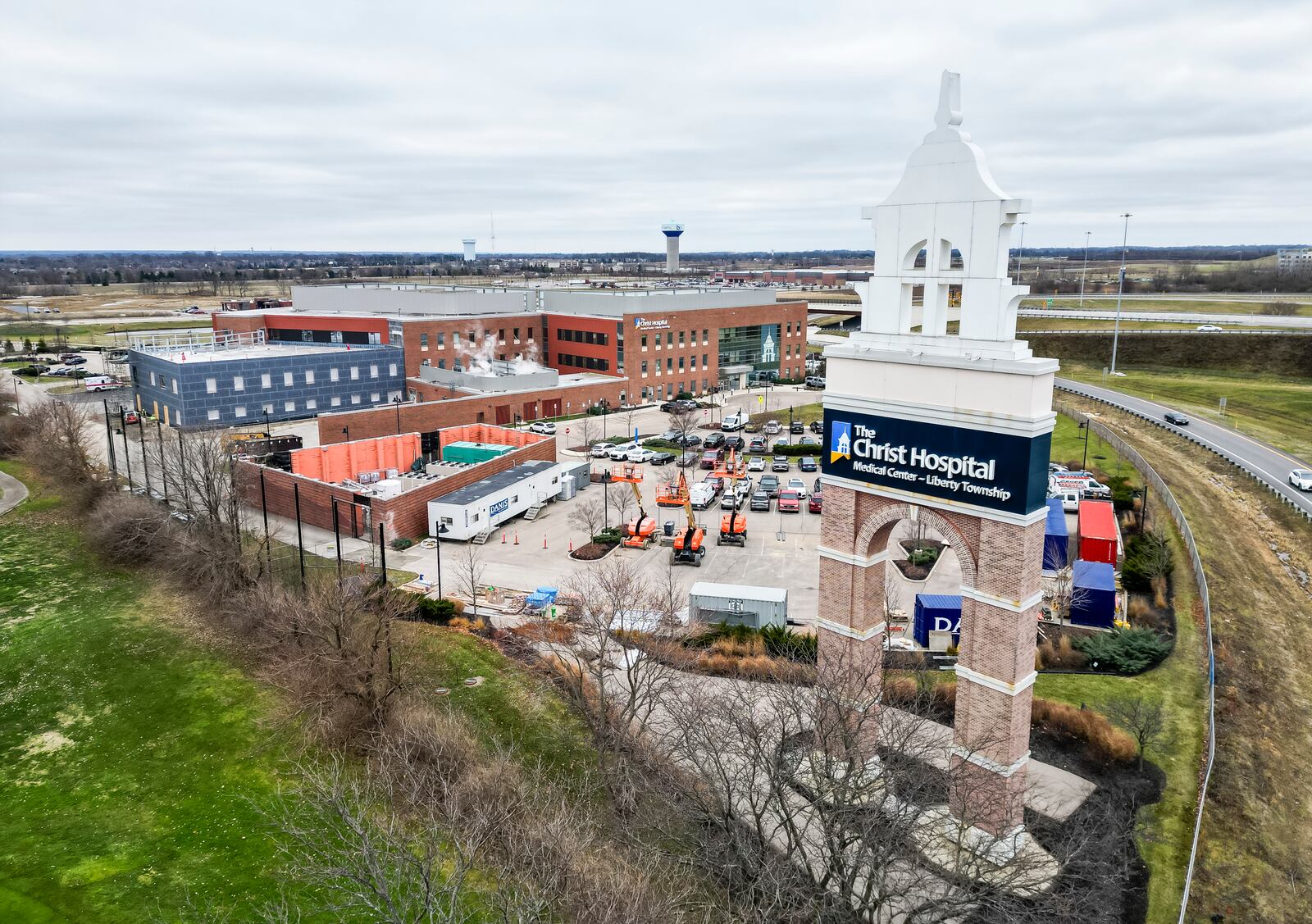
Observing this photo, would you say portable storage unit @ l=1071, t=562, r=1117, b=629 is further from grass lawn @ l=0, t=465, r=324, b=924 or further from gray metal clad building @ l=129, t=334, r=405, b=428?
gray metal clad building @ l=129, t=334, r=405, b=428

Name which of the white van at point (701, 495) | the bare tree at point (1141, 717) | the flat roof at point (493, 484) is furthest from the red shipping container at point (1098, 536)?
the flat roof at point (493, 484)

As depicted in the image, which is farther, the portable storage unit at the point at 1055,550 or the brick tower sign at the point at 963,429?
the portable storage unit at the point at 1055,550

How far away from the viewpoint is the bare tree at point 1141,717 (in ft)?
76.3

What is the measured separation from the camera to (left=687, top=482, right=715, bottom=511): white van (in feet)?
168

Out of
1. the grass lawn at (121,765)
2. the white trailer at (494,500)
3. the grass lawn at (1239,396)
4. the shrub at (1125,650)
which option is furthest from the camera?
the grass lawn at (1239,396)

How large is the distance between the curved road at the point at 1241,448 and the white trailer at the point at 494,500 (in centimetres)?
4253

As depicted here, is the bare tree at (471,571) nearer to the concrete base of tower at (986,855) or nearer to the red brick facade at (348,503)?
A: the red brick facade at (348,503)

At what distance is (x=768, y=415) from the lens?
7788 cm

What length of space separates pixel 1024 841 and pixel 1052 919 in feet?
11.2

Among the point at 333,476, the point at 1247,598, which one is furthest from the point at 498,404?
the point at 1247,598

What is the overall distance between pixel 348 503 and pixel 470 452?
11974 mm

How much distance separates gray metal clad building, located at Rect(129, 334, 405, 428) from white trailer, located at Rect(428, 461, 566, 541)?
99.6 feet

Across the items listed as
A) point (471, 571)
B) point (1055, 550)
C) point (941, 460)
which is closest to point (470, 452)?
point (471, 571)

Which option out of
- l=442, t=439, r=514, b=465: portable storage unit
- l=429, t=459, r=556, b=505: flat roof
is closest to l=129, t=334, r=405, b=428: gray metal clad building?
l=442, t=439, r=514, b=465: portable storage unit
